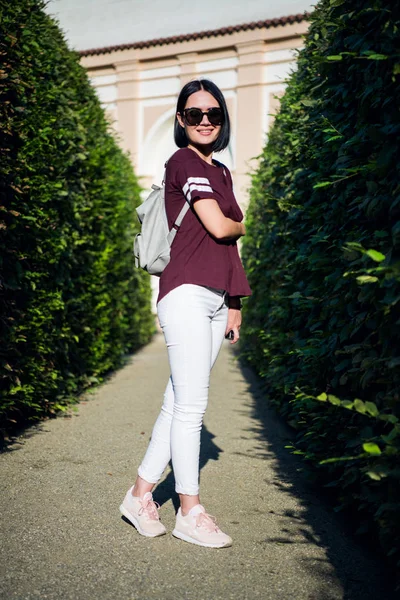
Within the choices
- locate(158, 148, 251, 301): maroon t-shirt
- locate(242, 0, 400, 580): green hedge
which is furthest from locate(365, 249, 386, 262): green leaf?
locate(158, 148, 251, 301): maroon t-shirt

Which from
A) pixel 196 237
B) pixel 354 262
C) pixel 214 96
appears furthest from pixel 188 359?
pixel 214 96

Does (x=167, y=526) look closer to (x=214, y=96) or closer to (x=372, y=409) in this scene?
(x=372, y=409)

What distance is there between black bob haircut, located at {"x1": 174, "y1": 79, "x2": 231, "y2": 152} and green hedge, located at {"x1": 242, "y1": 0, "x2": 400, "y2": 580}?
1.65 ft

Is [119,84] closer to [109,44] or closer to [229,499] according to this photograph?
[109,44]

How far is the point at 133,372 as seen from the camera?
27.7 ft

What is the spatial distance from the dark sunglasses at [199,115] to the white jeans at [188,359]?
832mm

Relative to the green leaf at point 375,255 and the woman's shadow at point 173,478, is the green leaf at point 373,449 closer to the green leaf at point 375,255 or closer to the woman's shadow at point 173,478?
the green leaf at point 375,255

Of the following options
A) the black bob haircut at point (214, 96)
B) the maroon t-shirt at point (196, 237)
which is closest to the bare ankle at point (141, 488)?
the maroon t-shirt at point (196, 237)

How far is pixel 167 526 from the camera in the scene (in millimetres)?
3027

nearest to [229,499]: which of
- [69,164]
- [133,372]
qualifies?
[69,164]

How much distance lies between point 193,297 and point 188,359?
292mm

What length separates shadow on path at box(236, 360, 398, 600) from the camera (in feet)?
8.03

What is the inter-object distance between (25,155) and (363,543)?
138 inches

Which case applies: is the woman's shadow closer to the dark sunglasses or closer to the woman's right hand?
the woman's right hand
